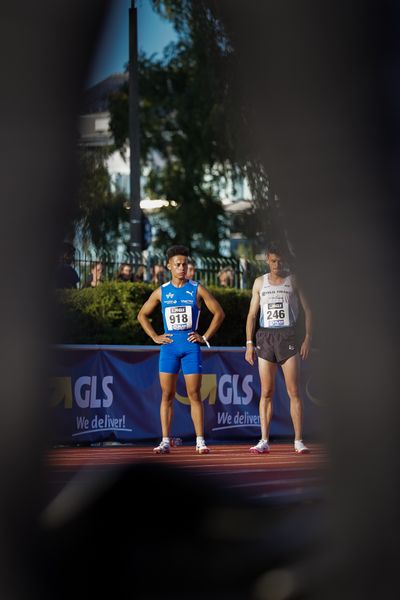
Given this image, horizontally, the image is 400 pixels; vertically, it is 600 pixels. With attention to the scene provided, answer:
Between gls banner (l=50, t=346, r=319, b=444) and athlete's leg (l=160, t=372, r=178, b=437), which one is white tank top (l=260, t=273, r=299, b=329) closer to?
gls banner (l=50, t=346, r=319, b=444)

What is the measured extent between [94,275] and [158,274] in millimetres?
2307

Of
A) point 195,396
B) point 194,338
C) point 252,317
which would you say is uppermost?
point 252,317

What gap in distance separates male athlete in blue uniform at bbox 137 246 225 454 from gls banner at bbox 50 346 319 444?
81cm

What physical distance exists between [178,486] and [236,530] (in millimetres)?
100

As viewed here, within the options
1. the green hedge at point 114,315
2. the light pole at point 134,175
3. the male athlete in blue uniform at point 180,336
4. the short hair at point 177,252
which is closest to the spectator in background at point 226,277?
the light pole at point 134,175

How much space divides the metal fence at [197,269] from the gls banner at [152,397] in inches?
82.8

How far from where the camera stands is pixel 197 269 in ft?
61.2

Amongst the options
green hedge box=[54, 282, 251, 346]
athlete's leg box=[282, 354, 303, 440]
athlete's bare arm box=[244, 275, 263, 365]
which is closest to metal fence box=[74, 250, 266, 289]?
green hedge box=[54, 282, 251, 346]

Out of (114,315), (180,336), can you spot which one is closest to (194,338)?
(180,336)

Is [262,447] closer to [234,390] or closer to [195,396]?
[195,396]

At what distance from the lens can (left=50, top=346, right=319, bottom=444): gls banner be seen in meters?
12.0

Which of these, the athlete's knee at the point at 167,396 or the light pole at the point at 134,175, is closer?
the athlete's knee at the point at 167,396

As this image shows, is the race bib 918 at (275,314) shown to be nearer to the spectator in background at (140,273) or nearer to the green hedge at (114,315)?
the green hedge at (114,315)

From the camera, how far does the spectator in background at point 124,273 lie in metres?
15.8
